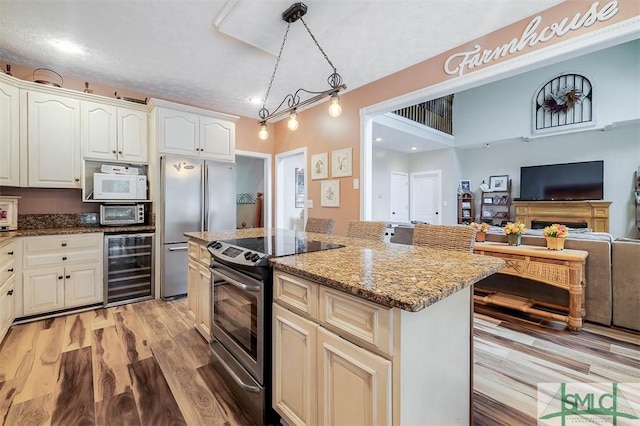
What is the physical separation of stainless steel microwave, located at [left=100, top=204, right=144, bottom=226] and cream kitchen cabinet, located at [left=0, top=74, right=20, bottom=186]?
30.8 inches

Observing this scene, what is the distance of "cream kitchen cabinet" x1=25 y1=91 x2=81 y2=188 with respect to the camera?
9.93 ft

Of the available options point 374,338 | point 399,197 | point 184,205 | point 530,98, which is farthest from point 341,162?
point 530,98

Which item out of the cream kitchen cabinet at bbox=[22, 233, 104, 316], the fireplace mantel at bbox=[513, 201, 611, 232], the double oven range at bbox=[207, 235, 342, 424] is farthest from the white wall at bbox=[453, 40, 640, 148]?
the cream kitchen cabinet at bbox=[22, 233, 104, 316]

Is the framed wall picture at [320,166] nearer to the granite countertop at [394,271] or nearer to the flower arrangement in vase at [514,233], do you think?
the flower arrangement in vase at [514,233]

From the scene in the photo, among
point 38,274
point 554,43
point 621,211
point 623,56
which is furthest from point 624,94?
point 38,274

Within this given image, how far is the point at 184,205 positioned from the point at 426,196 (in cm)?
663

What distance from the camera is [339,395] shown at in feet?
3.68

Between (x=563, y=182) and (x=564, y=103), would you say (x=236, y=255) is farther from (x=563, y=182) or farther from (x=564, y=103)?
(x=563, y=182)

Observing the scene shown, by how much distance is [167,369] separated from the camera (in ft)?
6.68

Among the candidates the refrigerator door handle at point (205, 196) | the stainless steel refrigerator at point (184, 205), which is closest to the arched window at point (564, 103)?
the stainless steel refrigerator at point (184, 205)

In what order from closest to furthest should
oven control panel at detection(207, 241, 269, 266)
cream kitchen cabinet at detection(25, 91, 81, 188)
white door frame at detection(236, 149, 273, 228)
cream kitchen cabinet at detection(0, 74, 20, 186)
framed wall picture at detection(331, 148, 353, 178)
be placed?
oven control panel at detection(207, 241, 269, 266) < cream kitchen cabinet at detection(0, 74, 20, 186) < cream kitchen cabinet at detection(25, 91, 81, 188) < framed wall picture at detection(331, 148, 353, 178) < white door frame at detection(236, 149, 273, 228)

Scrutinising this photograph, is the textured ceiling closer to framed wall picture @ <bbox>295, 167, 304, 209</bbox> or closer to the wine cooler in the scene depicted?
the wine cooler

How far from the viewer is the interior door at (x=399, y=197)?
808 centimetres

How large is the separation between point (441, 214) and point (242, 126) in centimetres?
566
